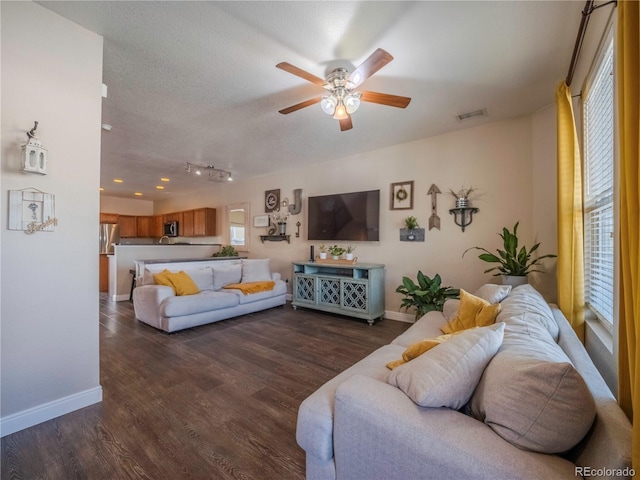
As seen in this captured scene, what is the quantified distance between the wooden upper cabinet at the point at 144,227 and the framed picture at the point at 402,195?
8.20 metres

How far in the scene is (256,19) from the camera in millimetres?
1747

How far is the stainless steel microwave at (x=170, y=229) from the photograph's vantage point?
7.77 meters

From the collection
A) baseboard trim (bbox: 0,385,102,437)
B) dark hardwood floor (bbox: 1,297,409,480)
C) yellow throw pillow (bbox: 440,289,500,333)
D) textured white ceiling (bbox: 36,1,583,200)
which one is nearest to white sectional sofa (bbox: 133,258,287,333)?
dark hardwood floor (bbox: 1,297,409,480)

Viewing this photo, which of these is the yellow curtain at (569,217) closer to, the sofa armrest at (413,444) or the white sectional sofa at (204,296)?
the sofa armrest at (413,444)

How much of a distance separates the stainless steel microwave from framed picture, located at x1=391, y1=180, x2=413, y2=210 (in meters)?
6.39

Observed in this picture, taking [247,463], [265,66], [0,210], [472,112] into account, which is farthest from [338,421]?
[472,112]

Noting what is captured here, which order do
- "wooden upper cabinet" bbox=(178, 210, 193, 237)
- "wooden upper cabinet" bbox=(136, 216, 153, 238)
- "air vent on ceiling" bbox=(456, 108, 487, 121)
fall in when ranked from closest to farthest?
"air vent on ceiling" bbox=(456, 108, 487, 121)
"wooden upper cabinet" bbox=(178, 210, 193, 237)
"wooden upper cabinet" bbox=(136, 216, 153, 238)

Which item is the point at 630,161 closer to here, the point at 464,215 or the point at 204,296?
the point at 464,215

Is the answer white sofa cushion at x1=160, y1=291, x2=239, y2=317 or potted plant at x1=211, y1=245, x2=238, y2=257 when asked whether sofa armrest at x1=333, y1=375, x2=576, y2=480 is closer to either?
white sofa cushion at x1=160, y1=291, x2=239, y2=317

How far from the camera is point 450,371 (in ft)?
3.31

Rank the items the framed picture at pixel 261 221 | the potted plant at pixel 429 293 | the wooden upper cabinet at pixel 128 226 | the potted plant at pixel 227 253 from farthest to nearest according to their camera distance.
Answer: the wooden upper cabinet at pixel 128 226
the potted plant at pixel 227 253
the framed picture at pixel 261 221
the potted plant at pixel 429 293

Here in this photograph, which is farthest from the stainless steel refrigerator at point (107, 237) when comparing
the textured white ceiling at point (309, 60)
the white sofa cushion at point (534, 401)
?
the white sofa cushion at point (534, 401)

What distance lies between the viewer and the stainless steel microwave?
7773mm

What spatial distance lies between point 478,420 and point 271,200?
5.18 meters
